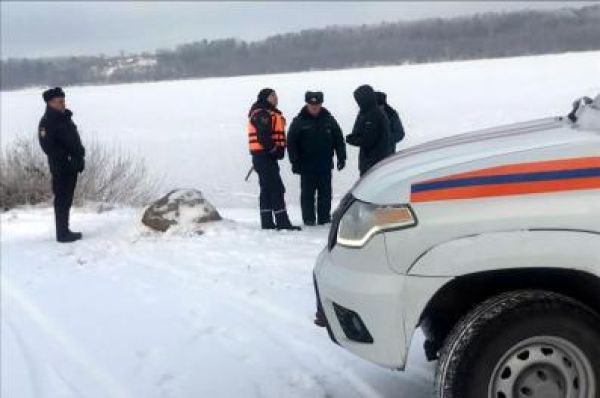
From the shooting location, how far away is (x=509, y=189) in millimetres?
2910

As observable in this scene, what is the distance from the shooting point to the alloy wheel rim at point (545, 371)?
2.96 m

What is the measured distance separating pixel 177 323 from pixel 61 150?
159 inches

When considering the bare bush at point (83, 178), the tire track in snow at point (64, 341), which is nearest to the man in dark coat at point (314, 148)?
the tire track in snow at point (64, 341)

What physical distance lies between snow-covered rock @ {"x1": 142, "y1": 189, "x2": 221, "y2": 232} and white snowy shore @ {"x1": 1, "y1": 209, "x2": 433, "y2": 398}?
29 cm

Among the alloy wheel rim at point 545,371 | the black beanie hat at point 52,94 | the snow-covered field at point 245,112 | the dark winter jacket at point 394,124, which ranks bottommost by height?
the snow-covered field at point 245,112

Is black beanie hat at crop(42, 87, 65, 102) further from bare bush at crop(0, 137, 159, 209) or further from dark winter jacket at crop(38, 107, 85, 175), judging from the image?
bare bush at crop(0, 137, 159, 209)

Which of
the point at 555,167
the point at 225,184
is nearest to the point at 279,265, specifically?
the point at 555,167

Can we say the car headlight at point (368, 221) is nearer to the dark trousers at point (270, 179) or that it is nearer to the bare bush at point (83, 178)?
the dark trousers at point (270, 179)

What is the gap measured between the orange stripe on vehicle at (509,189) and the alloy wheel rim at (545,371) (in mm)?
561

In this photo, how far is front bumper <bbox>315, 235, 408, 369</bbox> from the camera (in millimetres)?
3051

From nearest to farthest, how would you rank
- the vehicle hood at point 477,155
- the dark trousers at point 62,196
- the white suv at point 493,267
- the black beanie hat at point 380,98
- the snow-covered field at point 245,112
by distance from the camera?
1. the white suv at point 493,267
2. the vehicle hood at point 477,155
3. the black beanie hat at point 380,98
4. the dark trousers at point 62,196
5. the snow-covered field at point 245,112

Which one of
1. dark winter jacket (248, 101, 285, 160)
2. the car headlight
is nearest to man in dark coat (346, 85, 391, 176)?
dark winter jacket (248, 101, 285, 160)

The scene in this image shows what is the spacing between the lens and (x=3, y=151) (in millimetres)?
15930

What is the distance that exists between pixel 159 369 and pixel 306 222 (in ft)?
15.8
